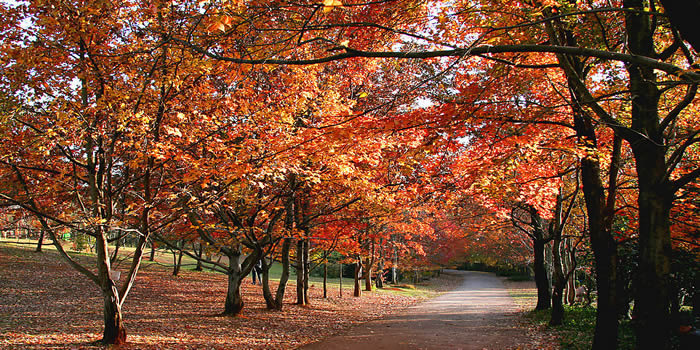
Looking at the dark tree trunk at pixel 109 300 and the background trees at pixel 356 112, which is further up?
the background trees at pixel 356 112

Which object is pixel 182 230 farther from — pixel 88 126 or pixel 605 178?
pixel 605 178

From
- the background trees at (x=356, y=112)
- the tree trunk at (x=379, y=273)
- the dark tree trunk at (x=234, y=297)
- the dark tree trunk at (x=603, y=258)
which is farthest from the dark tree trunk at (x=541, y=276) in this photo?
the tree trunk at (x=379, y=273)

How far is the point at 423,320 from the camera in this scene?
1288 cm

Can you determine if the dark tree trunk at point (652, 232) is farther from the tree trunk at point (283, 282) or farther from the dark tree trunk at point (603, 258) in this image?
the tree trunk at point (283, 282)

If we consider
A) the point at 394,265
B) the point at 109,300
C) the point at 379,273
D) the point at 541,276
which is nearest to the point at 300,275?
the point at 109,300

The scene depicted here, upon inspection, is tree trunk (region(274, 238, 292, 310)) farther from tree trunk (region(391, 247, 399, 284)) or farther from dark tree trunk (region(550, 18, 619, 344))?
tree trunk (region(391, 247, 399, 284))

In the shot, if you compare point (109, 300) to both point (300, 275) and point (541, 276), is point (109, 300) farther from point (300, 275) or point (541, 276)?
point (541, 276)

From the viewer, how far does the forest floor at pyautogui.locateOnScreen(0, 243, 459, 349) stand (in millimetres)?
8945

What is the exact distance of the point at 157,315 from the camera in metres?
12.4

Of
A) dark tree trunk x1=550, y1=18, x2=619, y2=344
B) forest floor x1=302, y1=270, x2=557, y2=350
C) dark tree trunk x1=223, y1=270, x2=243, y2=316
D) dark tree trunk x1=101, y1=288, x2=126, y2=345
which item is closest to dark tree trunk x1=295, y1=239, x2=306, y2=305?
dark tree trunk x1=223, y1=270, x2=243, y2=316

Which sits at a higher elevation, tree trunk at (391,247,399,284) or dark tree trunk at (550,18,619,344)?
dark tree trunk at (550,18,619,344)

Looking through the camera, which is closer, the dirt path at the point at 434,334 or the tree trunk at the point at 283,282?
the dirt path at the point at 434,334

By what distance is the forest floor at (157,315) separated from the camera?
29.3ft

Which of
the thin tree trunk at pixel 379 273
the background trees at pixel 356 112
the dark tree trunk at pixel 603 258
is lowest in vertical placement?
the thin tree trunk at pixel 379 273
